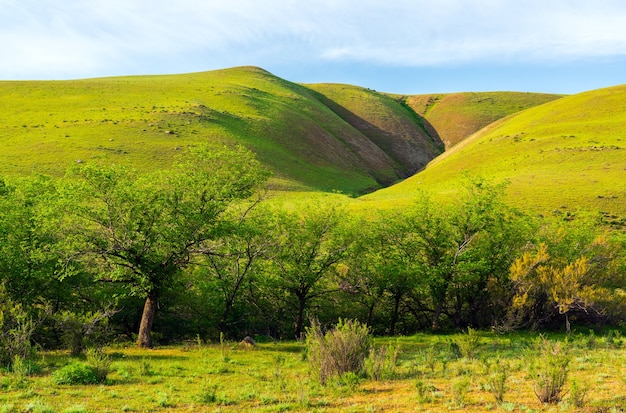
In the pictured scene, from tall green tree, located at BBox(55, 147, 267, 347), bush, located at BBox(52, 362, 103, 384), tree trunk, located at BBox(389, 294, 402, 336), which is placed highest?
tall green tree, located at BBox(55, 147, 267, 347)

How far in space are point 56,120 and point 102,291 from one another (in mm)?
69344

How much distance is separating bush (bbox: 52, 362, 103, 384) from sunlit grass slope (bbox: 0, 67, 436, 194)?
2120 inches

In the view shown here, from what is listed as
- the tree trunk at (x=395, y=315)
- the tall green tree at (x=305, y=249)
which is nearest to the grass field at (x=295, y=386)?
the tall green tree at (x=305, y=249)

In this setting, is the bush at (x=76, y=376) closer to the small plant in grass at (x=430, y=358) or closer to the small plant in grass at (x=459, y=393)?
the small plant in grass at (x=459, y=393)

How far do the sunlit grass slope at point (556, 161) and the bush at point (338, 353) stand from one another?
27.0 metres

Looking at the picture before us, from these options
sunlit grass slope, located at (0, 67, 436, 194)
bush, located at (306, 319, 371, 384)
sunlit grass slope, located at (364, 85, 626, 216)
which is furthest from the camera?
sunlit grass slope, located at (0, 67, 436, 194)

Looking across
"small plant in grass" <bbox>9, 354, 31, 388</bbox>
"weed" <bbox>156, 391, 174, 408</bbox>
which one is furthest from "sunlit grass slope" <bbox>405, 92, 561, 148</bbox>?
"weed" <bbox>156, 391, 174, 408</bbox>

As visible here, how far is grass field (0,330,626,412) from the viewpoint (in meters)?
13.2

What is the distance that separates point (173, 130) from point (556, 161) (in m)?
64.7

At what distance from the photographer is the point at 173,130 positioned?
85.9 metres

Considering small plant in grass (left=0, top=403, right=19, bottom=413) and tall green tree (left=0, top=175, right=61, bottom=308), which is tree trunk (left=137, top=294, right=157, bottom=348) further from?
small plant in grass (left=0, top=403, right=19, bottom=413)

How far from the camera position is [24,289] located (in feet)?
81.4

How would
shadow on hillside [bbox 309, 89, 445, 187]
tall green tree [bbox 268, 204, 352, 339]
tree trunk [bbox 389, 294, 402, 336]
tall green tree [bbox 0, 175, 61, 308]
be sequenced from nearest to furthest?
tall green tree [bbox 0, 175, 61, 308]
tall green tree [bbox 268, 204, 352, 339]
tree trunk [bbox 389, 294, 402, 336]
shadow on hillside [bbox 309, 89, 445, 187]

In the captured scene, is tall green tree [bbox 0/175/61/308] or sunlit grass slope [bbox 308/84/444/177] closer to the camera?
tall green tree [bbox 0/175/61/308]
